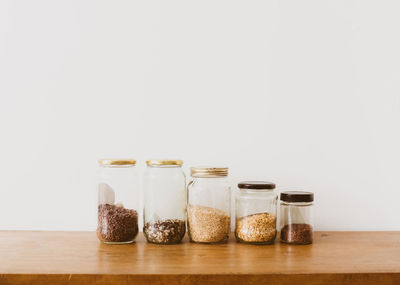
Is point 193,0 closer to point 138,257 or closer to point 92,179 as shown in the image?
point 92,179

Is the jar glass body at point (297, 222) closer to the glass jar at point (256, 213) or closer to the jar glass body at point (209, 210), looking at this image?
the glass jar at point (256, 213)

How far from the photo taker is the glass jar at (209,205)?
3.67ft

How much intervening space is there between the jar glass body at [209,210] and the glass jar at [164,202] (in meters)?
0.03

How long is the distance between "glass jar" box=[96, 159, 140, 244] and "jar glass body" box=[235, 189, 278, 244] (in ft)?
1.01

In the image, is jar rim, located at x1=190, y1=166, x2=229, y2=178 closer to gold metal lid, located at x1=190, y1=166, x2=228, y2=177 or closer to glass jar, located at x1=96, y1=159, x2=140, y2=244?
gold metal lid, located at x1=190, y1=166, x2=228, y2=177

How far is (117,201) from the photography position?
45.8 inches

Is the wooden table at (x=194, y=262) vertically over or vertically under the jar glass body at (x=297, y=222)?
under

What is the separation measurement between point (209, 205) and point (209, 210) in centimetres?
2

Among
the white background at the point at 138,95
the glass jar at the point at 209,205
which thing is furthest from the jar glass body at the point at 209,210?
the white background at the point at 138,95

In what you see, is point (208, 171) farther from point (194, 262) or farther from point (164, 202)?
point (194, 262)

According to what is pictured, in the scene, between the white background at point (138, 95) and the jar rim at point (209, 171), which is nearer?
the jar rim at point (209, 171)

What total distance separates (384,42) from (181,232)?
0.96 metres

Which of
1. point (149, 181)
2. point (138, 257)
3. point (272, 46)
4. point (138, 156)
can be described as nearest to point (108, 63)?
point (138, 156)

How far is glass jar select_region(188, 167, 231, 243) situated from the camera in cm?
112
